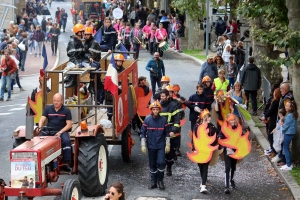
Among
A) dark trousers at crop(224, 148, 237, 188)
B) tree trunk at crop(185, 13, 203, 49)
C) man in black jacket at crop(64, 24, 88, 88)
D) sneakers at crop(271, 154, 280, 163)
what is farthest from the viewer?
tree trunk at crop(185, 13, 203, 49)

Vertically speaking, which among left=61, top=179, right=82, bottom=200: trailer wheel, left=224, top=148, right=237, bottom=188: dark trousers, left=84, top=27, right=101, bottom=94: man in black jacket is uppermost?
left=84, top=27, right=101, bottom=94: man in black jacket

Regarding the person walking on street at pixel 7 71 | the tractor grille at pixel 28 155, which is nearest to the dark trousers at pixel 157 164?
the tractor grille at pixel 28 155

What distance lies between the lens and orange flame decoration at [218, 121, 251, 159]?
1395cm

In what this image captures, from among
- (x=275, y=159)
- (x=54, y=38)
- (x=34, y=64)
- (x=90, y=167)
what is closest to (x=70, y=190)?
(x=90, y=167)

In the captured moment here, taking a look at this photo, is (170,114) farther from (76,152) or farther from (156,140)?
(76,152)

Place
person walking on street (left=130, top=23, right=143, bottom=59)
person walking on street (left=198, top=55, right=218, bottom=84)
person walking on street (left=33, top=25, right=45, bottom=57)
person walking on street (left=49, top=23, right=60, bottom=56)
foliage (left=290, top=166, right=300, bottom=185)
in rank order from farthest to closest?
person walking on street (left=49, top=23, right=60, bottom=56)
person walking on street (left=33, top=25, right=45, bottom=57)
person walking on street (left=130, top=23, right=143, bottom=59)
person walking on street (left=198, top=55, right=218, bottom=84)
foliage (left=290, top=166, right=300, bottom=185)

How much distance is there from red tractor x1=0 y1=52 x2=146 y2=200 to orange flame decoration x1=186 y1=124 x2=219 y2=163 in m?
1.61

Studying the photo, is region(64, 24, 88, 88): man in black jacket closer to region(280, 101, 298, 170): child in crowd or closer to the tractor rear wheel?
the tractor rear wheel

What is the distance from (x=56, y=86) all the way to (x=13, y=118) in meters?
5.40

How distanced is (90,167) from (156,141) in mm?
1614

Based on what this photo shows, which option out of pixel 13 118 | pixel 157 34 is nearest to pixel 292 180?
pixel 13 118

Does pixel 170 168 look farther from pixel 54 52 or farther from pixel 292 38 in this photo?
pixel 54 52

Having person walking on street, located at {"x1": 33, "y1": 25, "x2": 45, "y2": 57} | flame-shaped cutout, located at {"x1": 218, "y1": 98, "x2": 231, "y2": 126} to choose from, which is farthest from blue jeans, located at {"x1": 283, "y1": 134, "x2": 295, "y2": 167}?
person walking on street, located at {"x1": 33, "y1": 25, "x2": 45, "y2": 57}

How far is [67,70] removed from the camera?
1465 cm
